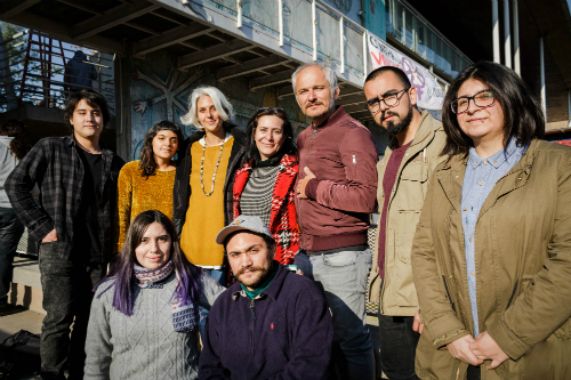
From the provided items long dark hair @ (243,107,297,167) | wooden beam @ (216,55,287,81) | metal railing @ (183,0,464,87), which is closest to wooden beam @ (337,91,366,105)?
A: metal railing @ (183,0,464,87)

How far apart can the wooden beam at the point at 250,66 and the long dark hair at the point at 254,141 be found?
681 cm

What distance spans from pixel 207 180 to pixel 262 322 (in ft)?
4.65

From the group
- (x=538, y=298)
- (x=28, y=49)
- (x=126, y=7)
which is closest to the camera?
(x=538, y=298)

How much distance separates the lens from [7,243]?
493 cm

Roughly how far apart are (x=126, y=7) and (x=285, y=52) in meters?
3.19

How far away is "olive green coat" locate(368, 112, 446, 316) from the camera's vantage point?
199 cm

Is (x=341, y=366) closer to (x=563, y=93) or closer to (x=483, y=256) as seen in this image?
(x=483, y=256)

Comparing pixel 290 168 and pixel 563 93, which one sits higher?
pixel 563 93

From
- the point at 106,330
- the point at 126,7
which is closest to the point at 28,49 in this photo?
the point at 126,7

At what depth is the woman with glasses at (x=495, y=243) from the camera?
56.3 inches

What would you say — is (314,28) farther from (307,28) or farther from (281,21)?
(281,21)

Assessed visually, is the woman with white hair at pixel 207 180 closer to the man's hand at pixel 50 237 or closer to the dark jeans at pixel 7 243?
the man's hand at pixel 50 237

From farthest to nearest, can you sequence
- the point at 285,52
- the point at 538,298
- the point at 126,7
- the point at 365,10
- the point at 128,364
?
1. the point at 365,10
2. the point at 285,52
3. the point at 126,7
4. the point at 128,364
5. the point at 538,298

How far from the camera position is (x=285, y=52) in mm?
8492
